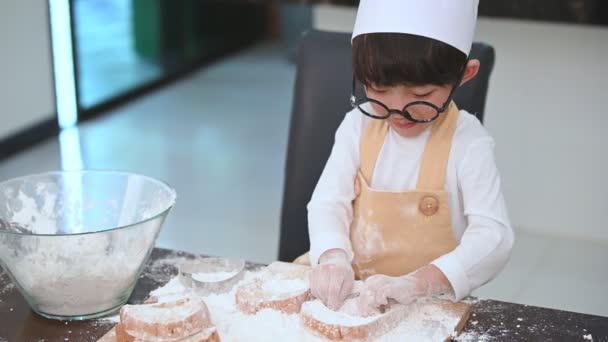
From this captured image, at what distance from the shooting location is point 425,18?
117cm

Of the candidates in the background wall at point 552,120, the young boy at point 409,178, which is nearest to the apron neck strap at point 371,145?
the young boy at point 409,178

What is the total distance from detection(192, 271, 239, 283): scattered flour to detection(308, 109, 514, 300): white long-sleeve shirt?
0.50ft

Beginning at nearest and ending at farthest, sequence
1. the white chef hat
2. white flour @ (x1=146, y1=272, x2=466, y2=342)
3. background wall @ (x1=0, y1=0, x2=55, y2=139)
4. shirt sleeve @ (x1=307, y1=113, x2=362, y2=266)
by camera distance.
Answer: white flour @ (x1=146, y1=272, x2=466, y2=342) → the white chef hat → shirt sleeve @ (x1=307, y1=113, x2=362, y2=266) → background wall @ (x1=0, y1=0, x2=55, y2=139)

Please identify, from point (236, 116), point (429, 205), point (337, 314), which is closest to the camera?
point (337, 314)

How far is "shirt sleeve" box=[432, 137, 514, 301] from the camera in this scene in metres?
1.22

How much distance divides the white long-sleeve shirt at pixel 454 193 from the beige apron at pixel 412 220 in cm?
2

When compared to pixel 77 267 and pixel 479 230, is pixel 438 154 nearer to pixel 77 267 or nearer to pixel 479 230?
pixel 479 230

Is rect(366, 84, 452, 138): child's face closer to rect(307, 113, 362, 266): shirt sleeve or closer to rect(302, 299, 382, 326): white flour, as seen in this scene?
rect(307, 113, 362, 266): shirt sleeve

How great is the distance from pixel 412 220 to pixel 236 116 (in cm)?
326

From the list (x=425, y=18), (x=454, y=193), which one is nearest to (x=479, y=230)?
(x=454, y=193)

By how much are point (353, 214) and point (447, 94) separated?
293 millimetres

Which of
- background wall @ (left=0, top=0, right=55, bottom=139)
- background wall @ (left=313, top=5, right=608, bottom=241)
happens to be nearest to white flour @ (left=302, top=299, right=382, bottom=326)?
background wall @ (left=313, top=5, right=608, bottom=241)

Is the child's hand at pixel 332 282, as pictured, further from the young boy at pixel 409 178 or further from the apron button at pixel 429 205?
the apron button at pixel 429 205

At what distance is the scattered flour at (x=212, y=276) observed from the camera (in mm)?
1207
